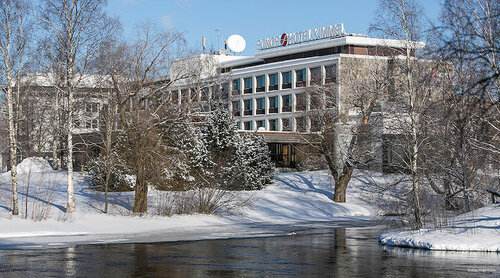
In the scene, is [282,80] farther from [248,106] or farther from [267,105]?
[248,106]

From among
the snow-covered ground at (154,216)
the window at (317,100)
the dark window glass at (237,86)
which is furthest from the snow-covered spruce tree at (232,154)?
the dark window glass at (237,86)

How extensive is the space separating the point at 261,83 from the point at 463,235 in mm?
65217

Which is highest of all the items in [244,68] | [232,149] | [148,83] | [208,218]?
[244,68]

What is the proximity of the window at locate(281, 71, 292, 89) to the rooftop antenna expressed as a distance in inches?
638

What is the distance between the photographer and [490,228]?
2147 cm

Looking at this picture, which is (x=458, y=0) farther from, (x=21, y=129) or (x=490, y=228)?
(x=21, y=129)

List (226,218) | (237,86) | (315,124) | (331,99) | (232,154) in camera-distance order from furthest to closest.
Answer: (237,86)
(232,154)
(315,124)
(331,99)
(226,218)

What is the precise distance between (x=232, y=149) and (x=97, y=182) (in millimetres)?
10658

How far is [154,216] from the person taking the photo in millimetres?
33844

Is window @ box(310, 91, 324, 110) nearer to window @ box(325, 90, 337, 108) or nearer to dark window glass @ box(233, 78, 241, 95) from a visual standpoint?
window @ box(325, 90, 337, 108)

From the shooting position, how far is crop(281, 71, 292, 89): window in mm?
81000

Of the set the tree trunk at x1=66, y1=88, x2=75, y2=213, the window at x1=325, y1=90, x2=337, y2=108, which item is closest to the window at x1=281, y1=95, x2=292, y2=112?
the window at x1=325, y1=90, x2=337, y2=108

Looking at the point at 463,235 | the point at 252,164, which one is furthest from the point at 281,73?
the point at 463,235

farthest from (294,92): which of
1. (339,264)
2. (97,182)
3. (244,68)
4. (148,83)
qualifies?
(339,264)
